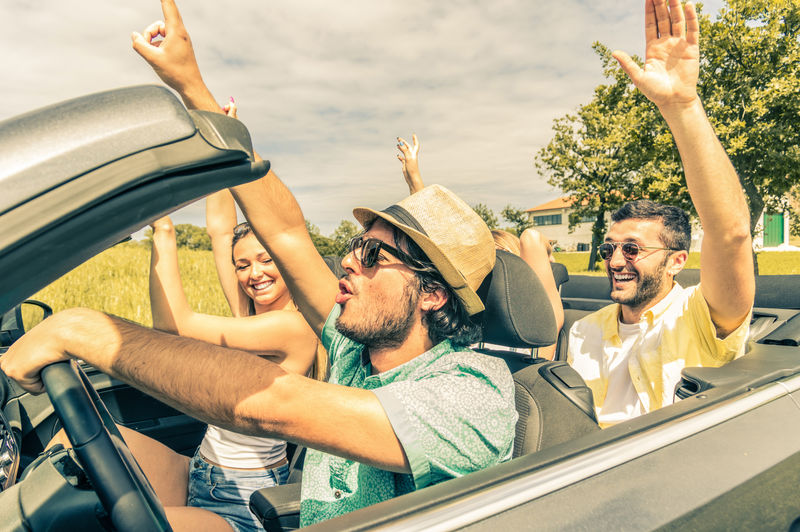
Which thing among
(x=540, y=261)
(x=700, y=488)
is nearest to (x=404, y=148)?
(x=540, y=261)

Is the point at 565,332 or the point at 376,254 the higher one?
the point at 376,254

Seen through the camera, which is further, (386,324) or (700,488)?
(386,324)

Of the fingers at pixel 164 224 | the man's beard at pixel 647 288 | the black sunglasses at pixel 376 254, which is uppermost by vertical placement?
the fingers at pixel 164 224

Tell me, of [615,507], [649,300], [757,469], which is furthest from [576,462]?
[649,300]

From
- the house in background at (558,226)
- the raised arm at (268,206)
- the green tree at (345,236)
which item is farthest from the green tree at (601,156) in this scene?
the house in background at (558,226)

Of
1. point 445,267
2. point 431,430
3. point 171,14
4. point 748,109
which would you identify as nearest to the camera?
point 431,430

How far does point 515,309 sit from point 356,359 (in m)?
0.60

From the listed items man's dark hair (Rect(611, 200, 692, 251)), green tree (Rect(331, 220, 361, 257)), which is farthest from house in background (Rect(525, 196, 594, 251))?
man's dark hair (Rect(611, 200, 692, 251))

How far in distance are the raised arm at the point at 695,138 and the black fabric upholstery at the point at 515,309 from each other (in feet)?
2.20

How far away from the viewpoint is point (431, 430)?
1.26 metres

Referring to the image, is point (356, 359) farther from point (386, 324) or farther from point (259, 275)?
point (259, 275)

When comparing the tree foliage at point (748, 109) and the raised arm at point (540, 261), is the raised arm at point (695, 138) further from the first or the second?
the tree foliage at point (748, 109)

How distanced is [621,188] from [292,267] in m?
29.2

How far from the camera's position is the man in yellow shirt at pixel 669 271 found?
6.05ft
